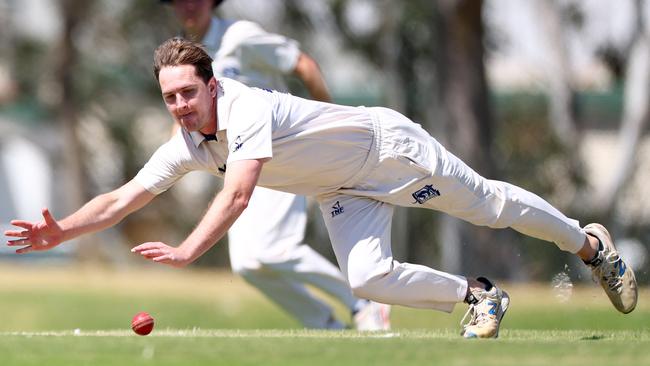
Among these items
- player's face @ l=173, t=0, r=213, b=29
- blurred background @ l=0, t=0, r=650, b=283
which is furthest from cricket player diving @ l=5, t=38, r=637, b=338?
blurred background @ l=0, t=0, r=650, b=283

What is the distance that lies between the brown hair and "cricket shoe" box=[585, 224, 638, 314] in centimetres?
263

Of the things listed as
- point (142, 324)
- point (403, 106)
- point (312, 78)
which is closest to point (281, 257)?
point (312, 78)

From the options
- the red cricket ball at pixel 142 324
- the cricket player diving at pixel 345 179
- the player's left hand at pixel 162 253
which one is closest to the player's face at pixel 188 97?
the cricket player diving at pixel 345 179

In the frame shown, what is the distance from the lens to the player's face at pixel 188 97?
7.54m

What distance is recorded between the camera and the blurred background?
64.5 ft

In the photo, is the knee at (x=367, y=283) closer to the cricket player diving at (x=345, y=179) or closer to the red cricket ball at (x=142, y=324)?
the cricket player diving at (x=345, y=179)

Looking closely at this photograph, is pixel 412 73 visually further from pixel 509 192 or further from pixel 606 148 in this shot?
pixel 509 192

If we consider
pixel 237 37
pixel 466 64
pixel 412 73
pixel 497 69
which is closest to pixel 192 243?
pixel 237 37

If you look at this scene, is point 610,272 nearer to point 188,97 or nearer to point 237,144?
point 237,144

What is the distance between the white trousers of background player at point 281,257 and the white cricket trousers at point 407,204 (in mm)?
1802

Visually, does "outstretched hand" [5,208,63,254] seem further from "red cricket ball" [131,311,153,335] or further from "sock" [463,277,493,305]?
"sock" [463,277,493,305]

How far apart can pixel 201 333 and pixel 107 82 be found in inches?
847

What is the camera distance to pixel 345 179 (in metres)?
8.17

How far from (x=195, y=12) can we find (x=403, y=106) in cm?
1008
